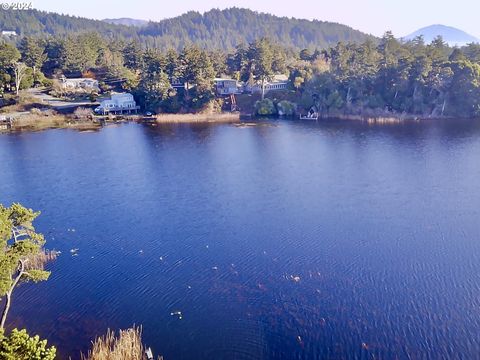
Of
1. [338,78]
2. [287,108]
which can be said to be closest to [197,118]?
[287,108]

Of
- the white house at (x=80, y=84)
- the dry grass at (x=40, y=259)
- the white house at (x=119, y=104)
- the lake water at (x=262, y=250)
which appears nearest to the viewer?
the lake water at (x=262, y=250)

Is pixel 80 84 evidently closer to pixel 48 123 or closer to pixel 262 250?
pixel 48 123

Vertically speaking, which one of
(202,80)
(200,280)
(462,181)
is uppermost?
(202,80)

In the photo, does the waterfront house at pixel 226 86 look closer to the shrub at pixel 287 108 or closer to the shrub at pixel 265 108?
the shrub at pixel 265 108

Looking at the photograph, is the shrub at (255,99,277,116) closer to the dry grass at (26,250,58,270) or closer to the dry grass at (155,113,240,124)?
the dry grass at (155,113,240,124)

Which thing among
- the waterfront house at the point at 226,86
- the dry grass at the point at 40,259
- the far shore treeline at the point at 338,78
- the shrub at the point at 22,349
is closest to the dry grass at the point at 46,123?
the far shore treeline at the point at 338,78

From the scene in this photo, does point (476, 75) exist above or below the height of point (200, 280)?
above

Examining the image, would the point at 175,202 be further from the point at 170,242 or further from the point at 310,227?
the point at 310,227

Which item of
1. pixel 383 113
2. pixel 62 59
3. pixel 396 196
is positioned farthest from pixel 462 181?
pixel 62 59
